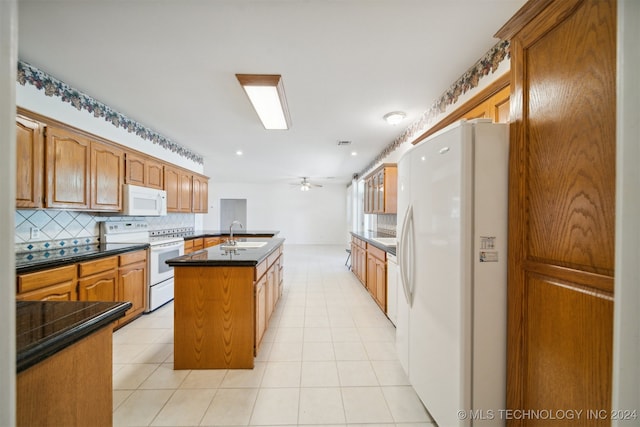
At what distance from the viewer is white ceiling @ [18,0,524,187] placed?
1491 mm

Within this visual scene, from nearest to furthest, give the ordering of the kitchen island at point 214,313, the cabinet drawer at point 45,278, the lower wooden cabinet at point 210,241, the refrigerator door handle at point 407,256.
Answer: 1. the refrigerator door handle at point 407,256
2. the cabinet drawer at point 45,278
3. the kitchen island at point 214,313
4. the lower wooden cabinet at point 210,241

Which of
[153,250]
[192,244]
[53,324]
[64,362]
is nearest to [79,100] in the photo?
[153,250]

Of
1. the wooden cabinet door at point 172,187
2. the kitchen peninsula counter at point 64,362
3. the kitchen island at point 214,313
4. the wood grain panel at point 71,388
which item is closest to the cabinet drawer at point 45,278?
the kitchen island at point 214,313

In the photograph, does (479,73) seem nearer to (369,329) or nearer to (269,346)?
(369,329)

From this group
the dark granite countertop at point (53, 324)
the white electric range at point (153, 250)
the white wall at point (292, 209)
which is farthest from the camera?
the white wall at point (292, 209)

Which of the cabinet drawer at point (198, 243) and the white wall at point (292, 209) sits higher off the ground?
the white wall at point (292, 209)

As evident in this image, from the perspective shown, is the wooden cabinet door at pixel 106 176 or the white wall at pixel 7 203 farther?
the wooden cabinet door at pixel 106 176

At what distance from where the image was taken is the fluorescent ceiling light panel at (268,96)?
7.06 ft

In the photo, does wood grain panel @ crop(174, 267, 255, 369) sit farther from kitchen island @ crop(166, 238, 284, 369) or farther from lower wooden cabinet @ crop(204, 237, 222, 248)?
lower wooden cabinet @ crop(204, 237, 222, 248)

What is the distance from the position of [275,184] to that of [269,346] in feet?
25.2

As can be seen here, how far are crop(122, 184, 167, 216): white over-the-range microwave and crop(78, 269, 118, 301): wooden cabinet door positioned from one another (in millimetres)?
859

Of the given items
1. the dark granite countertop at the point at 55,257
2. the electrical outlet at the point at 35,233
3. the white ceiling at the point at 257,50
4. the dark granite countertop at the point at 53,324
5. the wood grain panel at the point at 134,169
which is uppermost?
the white ceiling at the point at 257,50

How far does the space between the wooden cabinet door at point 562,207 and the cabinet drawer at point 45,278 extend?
3.09 meters

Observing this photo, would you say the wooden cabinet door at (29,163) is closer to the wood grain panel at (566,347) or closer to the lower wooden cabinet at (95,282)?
the lower wooden cabinet at (95,282)
